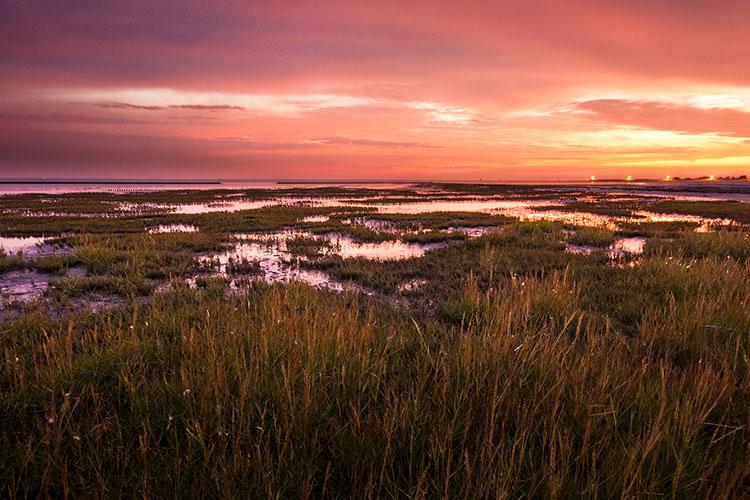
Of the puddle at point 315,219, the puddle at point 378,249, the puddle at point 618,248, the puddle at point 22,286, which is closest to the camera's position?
the puddle at point 22,286

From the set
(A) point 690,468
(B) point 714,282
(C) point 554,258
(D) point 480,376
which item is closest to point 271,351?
(D) point 480,376

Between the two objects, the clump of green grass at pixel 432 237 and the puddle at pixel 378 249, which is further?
the clump of green grass at pixel 432 237

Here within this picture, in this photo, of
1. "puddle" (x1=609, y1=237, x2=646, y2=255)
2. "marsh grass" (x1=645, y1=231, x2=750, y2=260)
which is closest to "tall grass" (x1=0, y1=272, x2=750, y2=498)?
"marsh grass" (x1=645, y1=231, x2=750, y2=260)

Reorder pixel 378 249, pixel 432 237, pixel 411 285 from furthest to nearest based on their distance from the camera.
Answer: pixel 432 237 → pixel 378 249 → pixel 411 285

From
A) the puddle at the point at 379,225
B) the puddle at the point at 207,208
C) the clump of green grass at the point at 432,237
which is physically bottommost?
the clump of green grass at the point at 432,237

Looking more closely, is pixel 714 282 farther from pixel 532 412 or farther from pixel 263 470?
pixel 263 470

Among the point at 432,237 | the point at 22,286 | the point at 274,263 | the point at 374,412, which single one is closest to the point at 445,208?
the point at 432,237

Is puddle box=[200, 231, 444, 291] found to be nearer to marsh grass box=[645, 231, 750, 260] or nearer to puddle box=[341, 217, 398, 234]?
puddle box=[341, 217, 398, 234]

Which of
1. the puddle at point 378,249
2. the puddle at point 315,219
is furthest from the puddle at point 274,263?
the puddle at point 315,219

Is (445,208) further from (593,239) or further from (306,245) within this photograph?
(306,245)

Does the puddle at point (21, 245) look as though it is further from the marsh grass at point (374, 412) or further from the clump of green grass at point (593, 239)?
the clump of green grass at point (593, 239)

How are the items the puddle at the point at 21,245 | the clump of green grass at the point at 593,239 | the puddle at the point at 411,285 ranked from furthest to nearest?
the clump of green grass at the point at 593,239 < the puddle at the point at 21,245 < the puddle at the point at 411,285

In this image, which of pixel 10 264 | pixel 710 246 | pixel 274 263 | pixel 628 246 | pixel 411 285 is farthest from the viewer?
pixel 628 246

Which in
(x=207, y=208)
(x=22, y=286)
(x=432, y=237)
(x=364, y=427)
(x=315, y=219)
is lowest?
(x=22, y=286)
